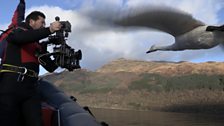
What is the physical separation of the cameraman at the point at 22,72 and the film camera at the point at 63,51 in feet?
0.75

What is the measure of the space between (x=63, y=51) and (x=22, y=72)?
671 mm

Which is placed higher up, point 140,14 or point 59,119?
point 140,14

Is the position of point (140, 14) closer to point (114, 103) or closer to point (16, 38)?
point (16, 38)

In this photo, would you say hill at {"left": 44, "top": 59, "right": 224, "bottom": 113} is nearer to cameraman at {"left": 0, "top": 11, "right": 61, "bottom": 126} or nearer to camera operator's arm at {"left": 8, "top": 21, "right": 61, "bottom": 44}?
cameraman at {"left": 0, "top": 11, "right": 61, "bottom": 126}

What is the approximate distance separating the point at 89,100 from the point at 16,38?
178 m

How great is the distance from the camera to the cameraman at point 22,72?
6.05m

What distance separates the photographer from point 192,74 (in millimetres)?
196750

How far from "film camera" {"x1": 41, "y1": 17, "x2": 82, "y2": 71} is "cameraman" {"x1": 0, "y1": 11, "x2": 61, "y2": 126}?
0.75ft

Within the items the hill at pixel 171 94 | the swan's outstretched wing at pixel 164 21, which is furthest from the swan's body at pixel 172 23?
the hill at pixel 171 94

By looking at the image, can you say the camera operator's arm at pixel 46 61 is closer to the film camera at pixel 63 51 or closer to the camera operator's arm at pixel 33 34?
the film camera at pixel 63 51

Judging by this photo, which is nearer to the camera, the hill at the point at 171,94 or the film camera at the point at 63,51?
the film camera at the point at 63,51

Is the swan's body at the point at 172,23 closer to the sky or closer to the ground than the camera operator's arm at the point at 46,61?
closer to the sky

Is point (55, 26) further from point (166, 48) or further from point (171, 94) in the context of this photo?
point (171, 94)

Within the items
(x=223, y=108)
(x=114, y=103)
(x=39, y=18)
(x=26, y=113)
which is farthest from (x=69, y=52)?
(x=114, y=103)
